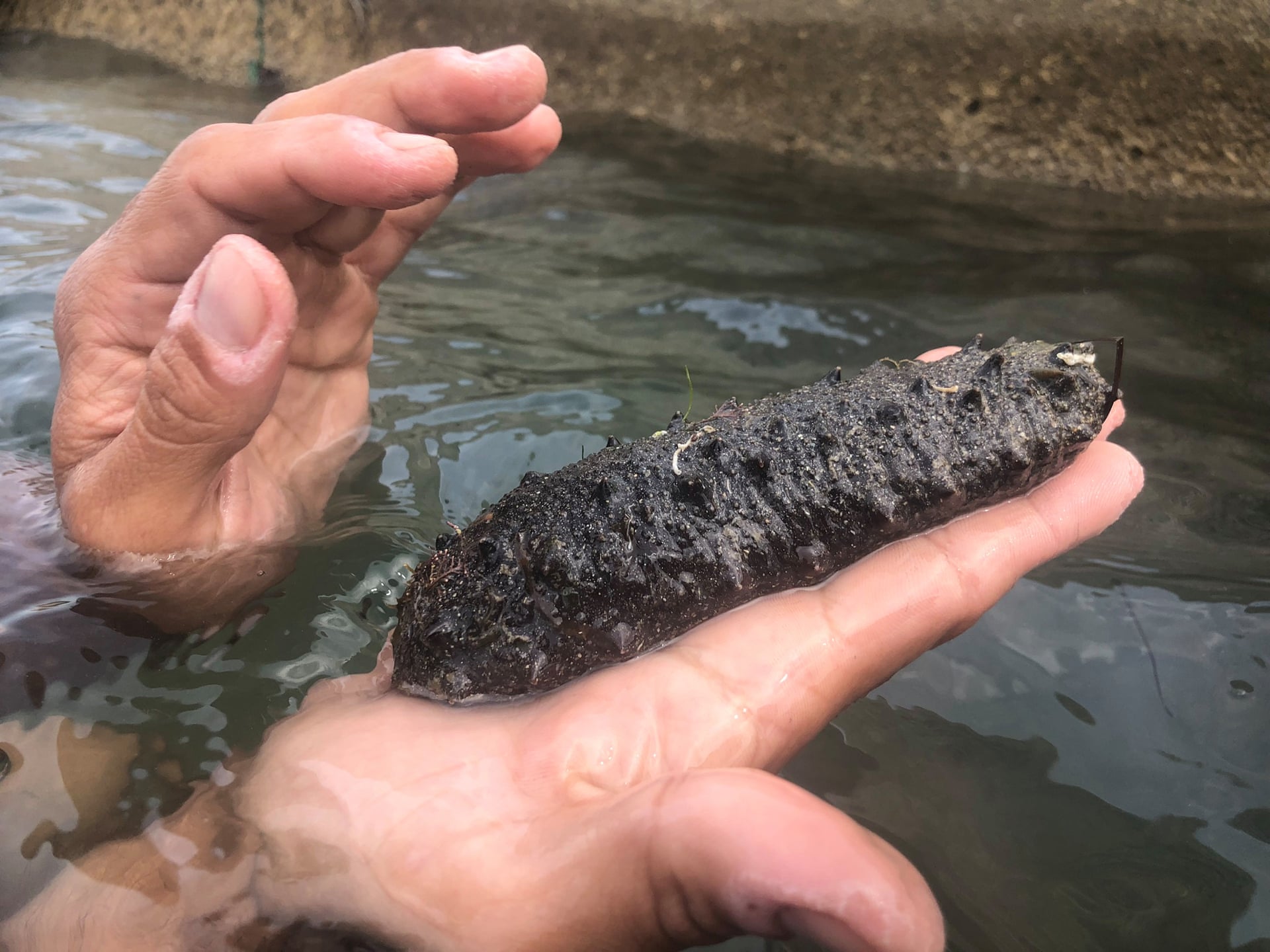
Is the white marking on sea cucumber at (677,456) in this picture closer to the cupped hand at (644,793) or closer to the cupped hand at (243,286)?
the cupped hand at (644,793)

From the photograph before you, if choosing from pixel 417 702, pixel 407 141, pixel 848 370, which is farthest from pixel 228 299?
pixel 848 370

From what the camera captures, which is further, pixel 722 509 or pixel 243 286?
pixel 722 509

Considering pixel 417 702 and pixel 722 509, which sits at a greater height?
pixel 722 509

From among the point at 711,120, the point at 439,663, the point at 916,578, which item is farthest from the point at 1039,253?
the point at 439,663

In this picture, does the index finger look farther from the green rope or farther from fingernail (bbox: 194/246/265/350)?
the green rope

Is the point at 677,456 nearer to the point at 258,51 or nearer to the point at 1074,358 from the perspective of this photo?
the point at 1074,358

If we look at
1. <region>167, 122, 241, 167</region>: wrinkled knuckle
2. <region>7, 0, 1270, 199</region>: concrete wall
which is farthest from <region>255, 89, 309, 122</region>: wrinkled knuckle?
<region>7, 0, 1270, 199</region>: concrete wall
